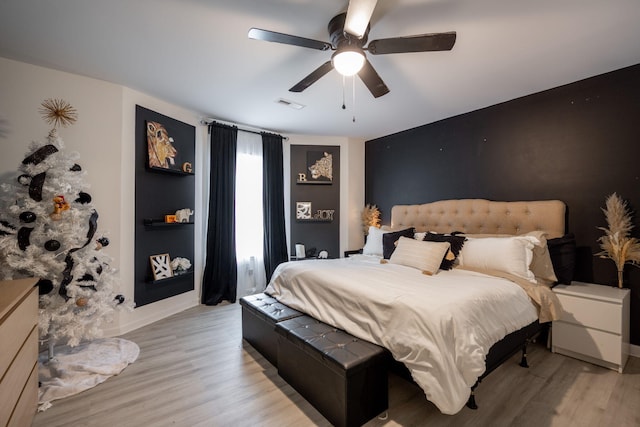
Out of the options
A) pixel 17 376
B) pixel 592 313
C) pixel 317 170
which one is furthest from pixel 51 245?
pixel 592 313

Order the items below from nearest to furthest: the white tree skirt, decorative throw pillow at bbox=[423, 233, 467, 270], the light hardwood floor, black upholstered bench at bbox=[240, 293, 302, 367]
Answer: the light hardwood floor < the white tree skirt < black upholstered bench at bbox=[240, 293, 302, 367] < decorative throw pillow at bbox=[423, 233, 467, 270]

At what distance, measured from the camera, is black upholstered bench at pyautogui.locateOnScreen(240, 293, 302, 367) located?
2.28m

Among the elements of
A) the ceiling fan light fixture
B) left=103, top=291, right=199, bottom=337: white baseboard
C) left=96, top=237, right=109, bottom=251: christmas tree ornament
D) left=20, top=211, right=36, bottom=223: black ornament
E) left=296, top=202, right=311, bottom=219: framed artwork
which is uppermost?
the ceiling fan light fixture

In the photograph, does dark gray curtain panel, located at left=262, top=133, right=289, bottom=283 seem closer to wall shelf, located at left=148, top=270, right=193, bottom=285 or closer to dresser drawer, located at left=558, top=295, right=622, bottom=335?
wall shelf, located at left=148, top=270, right=193, bottom=285

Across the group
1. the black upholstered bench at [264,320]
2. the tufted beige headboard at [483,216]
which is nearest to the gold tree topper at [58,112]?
the black upholstered bench at [264,320]

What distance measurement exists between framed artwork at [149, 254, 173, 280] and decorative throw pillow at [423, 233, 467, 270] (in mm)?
3098

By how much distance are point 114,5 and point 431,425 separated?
3300 mm

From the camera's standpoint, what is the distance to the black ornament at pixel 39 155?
209cm

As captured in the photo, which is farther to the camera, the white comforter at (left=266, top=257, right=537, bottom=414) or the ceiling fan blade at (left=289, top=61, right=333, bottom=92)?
the ceiling fan blade at (left=289, top=61, right=333, bottom=92)

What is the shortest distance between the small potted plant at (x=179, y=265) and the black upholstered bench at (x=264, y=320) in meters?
1.23

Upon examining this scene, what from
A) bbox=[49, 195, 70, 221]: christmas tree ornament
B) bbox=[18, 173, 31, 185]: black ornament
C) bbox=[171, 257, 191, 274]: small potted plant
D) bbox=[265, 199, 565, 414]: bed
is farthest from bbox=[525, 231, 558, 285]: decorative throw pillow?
bbox=[18, 173, 31, 185]: black ornament

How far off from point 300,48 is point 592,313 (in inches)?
128

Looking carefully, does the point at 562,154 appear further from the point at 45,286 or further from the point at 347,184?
the point at 45,286

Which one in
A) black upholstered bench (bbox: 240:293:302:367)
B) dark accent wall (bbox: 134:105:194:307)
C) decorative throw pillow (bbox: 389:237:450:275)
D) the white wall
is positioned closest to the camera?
black upholstered bench (bbox: 240:293:302:367)
